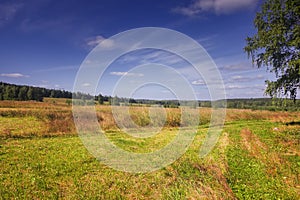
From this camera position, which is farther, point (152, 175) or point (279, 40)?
point (279, 40)

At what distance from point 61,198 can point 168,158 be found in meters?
5.72

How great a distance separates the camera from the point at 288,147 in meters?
13.3

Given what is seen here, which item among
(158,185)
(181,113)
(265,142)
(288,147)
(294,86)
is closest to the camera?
(158,185)

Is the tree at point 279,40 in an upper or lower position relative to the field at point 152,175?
upper

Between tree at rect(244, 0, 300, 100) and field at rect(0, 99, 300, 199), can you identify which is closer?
field at rect(0, 99, 300, 199)

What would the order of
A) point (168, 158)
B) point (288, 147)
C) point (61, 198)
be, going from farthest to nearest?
point (288, 147)
point (168, 158)
point (61, 198)

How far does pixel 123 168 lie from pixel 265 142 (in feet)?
35.9

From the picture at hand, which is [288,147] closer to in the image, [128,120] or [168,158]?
[168,158]

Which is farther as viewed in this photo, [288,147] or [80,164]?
[288,147]

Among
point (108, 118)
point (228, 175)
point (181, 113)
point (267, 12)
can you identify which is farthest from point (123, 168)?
point (267, 12)

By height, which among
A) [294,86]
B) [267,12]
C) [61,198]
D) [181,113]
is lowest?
[61,198]

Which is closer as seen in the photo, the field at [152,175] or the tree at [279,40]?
the field at [152,175]

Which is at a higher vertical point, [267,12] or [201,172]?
[267,12]

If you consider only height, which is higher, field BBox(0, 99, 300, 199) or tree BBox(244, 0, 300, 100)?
tree BBox(244, 0, 300, 100)
